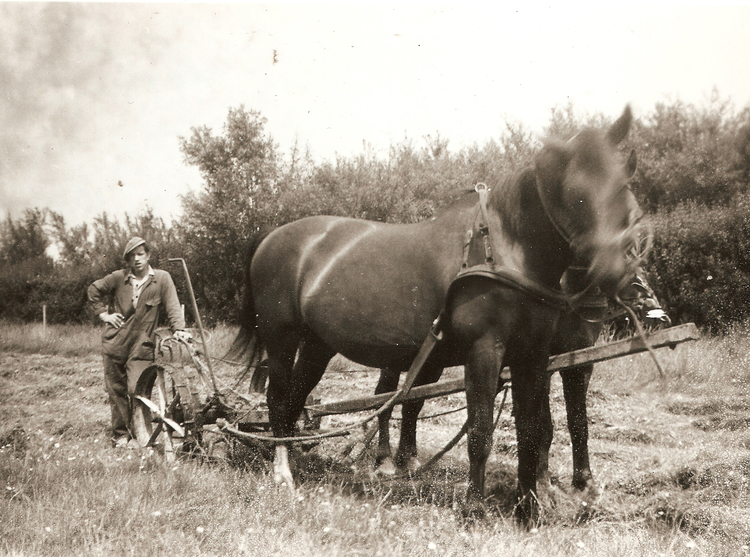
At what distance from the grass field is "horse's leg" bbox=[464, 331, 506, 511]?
0.29 metres

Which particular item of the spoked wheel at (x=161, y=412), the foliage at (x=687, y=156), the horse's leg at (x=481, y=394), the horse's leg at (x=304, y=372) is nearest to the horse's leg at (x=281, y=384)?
the horse's leg at (x=304, y=372)

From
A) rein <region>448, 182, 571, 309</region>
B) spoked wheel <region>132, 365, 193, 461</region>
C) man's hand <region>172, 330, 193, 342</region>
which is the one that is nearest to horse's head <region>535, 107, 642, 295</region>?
rein <region>448, 182, 571, 309</region>

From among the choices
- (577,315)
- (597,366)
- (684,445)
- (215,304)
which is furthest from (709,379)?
(215,304)

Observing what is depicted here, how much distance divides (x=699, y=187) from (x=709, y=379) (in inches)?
308

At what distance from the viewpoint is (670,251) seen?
30.3 ft

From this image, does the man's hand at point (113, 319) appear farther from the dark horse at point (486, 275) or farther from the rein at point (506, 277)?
the rein at point (506, 277)

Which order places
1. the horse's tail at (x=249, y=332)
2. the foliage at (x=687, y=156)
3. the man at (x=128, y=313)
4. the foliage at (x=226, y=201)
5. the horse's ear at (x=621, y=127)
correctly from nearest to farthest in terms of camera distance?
the horse's ear at (x=621, y=127) → the horse's tail at (x=249, y=332) → the man at (x=128, y=313) → the foliage at (x=226, y=201) → the foliage at (x=687, y=156)

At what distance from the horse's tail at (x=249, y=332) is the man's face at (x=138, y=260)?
1.40 meters

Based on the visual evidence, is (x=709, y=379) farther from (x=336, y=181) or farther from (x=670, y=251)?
(x=336, y=181)

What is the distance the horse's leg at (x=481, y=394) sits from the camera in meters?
3.03

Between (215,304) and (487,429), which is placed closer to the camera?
Result: (487,429)

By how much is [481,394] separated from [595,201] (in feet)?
3.80

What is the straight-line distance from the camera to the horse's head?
2711mm

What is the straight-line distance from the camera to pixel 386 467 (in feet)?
15.7
